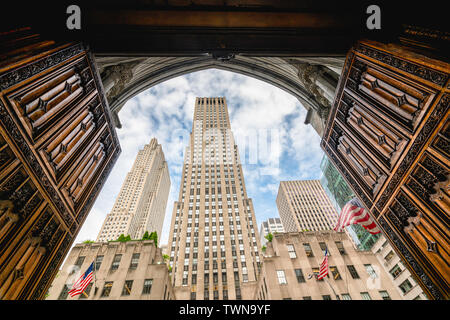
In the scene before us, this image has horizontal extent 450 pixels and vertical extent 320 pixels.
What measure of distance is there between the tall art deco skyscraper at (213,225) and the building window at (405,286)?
26.4 metres

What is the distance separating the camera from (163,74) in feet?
52.3

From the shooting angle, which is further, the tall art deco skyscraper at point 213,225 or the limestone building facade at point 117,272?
the tall art deco skyscraper at point 213,225

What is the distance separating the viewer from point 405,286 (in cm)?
2828

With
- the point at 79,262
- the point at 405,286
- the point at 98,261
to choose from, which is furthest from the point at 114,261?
the point at 405,286

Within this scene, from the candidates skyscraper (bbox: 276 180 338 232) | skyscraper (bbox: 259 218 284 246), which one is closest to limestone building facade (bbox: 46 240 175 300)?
skyscraper (bbox: 276 180 338 232)

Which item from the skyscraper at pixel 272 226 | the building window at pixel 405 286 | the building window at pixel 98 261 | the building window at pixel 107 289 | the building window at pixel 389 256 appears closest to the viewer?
the building window at pixel 107 289

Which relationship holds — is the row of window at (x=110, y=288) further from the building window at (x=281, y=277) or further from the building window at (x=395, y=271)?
the building window at (x=395, y=271)

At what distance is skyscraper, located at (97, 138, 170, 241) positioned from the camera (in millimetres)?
111938

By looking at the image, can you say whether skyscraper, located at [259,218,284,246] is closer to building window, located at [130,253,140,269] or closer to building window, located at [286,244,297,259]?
building window, located at [286,244,297,259]

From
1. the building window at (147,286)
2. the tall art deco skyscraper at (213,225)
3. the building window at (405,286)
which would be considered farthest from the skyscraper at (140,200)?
the building window at (405,286)

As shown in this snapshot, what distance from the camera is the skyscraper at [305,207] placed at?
108 m

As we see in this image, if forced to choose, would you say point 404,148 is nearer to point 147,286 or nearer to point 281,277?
point 281,277
